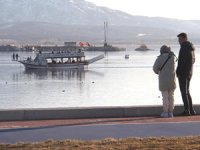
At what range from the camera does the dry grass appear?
9.80 m

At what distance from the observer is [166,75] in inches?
549

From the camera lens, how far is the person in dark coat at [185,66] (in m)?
13.7

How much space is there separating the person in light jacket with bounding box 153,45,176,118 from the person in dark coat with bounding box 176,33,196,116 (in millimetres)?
156

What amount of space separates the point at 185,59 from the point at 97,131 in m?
3.12

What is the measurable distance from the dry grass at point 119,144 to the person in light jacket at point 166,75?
320 centimetres

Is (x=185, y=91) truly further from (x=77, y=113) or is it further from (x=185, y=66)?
(x=77, y=113)

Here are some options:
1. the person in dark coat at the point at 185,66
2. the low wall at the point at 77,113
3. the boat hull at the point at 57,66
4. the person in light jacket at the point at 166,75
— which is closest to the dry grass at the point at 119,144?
the person in light jacket at the point at 166,75

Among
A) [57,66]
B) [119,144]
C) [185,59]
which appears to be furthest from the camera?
[57,66]

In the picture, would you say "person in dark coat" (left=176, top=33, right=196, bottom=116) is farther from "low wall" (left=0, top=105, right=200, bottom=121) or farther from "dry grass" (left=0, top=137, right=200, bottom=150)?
"dry grass" (left=0, top=137, right=200, bottom=150)

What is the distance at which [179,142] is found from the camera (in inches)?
400

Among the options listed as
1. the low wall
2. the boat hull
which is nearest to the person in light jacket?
the low wall

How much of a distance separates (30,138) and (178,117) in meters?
4.03

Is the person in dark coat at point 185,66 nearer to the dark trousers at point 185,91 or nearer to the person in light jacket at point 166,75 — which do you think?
the dark trousers at point 185,91

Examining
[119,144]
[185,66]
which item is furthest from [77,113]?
[119,144]
